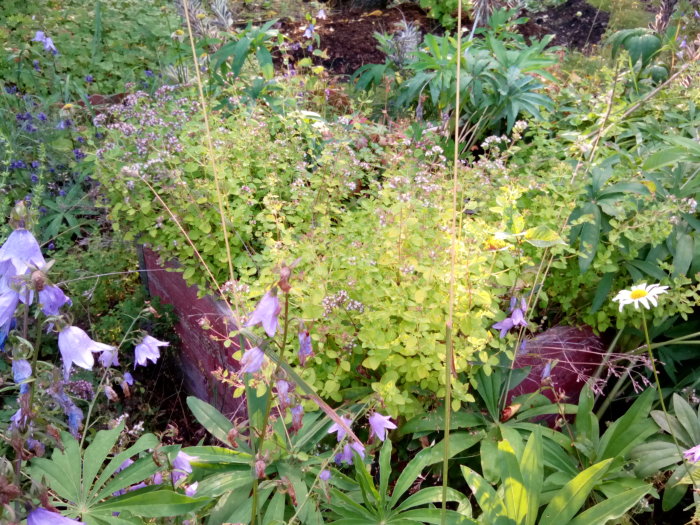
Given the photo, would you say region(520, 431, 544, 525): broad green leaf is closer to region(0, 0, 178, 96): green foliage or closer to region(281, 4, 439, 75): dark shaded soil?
region(0, 0, 178, 96): green foliage

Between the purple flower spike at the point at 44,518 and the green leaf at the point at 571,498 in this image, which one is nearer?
the purple flower spike at the point at 44,518

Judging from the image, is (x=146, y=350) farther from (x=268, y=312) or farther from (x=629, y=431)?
(x=629, y=431)

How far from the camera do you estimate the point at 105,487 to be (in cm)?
129

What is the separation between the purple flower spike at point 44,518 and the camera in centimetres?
82

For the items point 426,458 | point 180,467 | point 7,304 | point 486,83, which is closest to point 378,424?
point 426,458

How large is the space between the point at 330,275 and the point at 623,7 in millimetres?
5743

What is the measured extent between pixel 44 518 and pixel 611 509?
119 cm

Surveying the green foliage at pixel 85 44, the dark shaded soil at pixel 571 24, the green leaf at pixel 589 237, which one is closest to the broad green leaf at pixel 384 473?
the green leaf at pixel 589 237

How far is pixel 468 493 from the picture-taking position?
6.19 feet

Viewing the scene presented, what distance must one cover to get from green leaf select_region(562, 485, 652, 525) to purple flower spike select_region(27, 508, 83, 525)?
112 centimetres

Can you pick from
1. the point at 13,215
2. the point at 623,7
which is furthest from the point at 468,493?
the point at 623,7

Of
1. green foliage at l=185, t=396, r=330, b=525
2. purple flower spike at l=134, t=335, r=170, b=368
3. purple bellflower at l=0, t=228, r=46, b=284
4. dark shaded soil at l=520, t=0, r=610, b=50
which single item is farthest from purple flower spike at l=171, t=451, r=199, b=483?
dark shaded soil at l=520, t=0, r=610, b=50

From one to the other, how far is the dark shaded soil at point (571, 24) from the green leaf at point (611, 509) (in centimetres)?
524

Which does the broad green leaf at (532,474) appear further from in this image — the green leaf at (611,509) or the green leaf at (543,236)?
the green leaf at (543,236)
